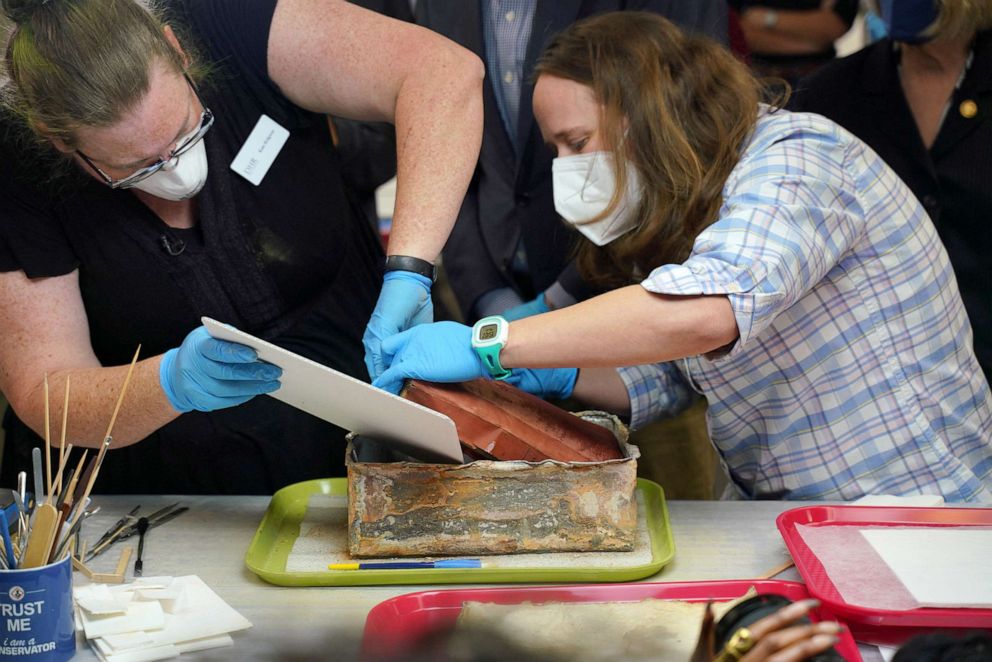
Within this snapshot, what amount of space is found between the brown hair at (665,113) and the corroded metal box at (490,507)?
425 mm

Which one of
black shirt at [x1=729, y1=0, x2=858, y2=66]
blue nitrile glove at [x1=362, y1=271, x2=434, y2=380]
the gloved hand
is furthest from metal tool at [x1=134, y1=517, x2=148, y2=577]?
black shirt at [x1=729, y1=0, x2=858, y2=66]

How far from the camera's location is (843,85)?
7.49 feet

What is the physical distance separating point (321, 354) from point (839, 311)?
89 centimetres

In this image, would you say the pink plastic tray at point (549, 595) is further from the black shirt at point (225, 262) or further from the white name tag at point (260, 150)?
the white name tag at point (260, 150)

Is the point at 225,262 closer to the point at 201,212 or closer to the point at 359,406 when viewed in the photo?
the point at 201,212

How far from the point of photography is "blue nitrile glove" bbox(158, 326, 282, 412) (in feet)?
4.52

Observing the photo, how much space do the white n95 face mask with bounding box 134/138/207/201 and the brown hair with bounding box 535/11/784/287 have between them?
0.58m

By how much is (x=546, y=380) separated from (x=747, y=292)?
1.78 ft

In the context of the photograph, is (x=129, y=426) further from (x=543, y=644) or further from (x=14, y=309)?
(x=543, y=644)

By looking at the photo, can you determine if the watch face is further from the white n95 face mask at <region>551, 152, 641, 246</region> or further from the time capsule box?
the white n95 face mask at <region>551, 152, 641, 246</region>

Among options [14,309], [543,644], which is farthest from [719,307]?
[14,309]

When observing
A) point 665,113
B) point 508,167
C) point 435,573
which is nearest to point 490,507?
point 435,573

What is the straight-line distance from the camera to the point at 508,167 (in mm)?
2225

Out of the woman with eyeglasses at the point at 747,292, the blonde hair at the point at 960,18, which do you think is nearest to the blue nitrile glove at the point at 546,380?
the woman with eyeglasses at the point at 747,292
